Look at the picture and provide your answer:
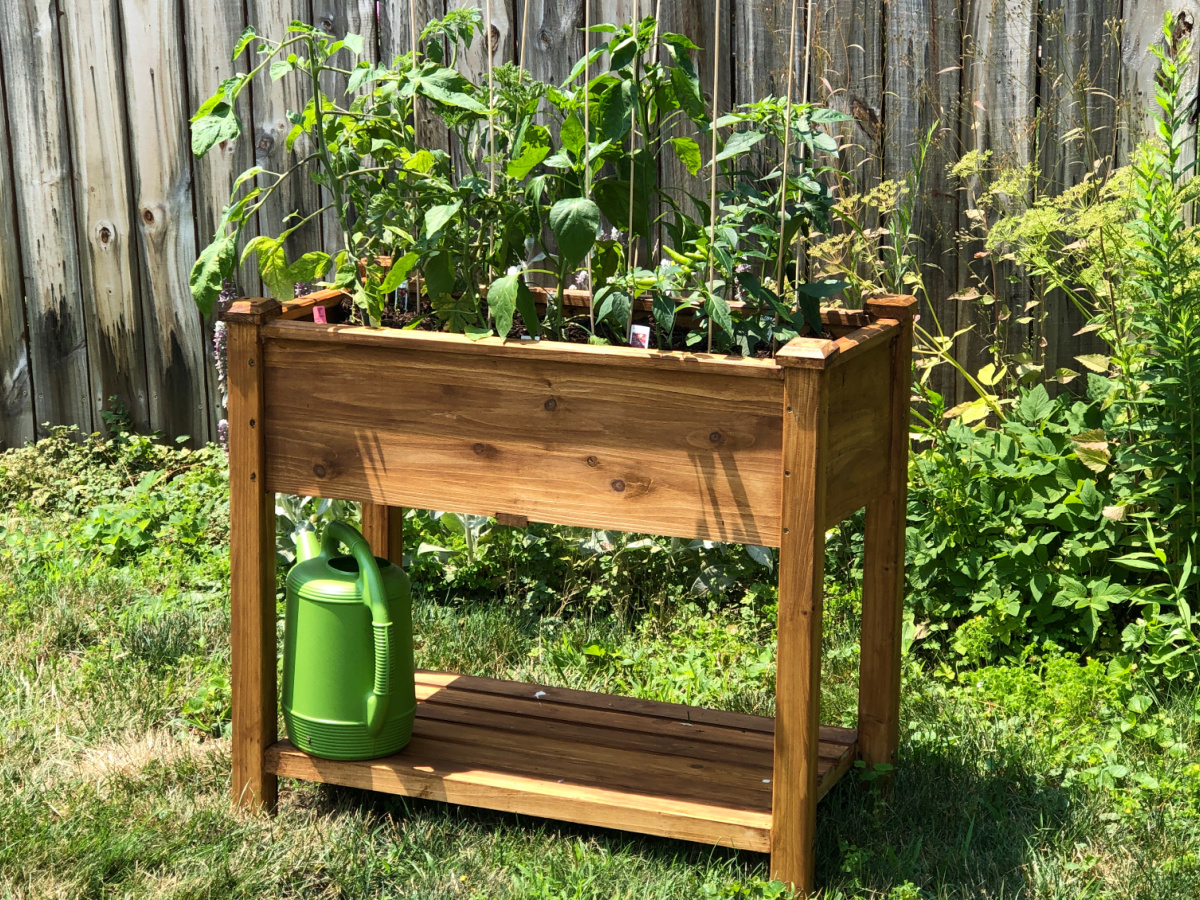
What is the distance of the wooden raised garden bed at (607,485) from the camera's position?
2.15 m

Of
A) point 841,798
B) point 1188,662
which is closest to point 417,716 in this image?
point 841,798

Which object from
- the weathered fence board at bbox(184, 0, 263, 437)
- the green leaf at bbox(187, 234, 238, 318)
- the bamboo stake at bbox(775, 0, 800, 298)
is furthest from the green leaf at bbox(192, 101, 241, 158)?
the weathered fence board at bbox(184, 0, 263, 437)

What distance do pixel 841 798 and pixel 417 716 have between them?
0.88 meters

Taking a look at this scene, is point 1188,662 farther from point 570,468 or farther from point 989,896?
point 570,468

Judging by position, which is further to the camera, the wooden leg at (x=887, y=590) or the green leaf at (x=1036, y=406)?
the green leaf at (x=1036, y=406)

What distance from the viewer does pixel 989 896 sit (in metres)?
2.31

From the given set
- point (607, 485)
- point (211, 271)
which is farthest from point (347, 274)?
point (607, 485)

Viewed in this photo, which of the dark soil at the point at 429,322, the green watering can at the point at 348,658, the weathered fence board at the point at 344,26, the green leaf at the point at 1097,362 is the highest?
the weathered fence board at the point at 344,26

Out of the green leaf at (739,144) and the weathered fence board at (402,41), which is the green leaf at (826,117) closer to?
the green leaf at (739,144)

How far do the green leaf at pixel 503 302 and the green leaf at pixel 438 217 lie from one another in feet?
0.47

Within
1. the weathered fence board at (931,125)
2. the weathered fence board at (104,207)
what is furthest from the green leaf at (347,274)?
the weathered fence board at (104,207)

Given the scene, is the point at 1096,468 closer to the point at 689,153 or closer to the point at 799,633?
the point at 799,633

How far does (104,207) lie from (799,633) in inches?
121

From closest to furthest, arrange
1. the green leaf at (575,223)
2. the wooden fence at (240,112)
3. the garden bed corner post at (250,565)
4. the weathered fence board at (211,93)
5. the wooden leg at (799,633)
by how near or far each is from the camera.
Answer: the wooden leg at (799,633)
the green leaf at (575,223)
the garden bed corner post at (250,565)
the wooden fence at (240,112)
the weathered fence board at (211,93)
